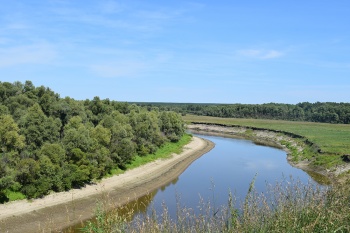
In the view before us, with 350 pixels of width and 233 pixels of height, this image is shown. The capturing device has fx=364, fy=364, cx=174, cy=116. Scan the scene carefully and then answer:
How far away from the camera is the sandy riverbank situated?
1200 inches

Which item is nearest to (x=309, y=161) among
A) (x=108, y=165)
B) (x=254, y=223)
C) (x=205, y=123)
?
(x=108, y=165)

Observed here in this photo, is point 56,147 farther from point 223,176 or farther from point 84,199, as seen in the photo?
point 223,176

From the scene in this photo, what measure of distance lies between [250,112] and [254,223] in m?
195

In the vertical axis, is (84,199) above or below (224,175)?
below

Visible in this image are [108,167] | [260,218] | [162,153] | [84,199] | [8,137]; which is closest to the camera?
[260,218]

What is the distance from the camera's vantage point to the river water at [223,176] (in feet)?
121

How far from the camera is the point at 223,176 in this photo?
52.5 metres

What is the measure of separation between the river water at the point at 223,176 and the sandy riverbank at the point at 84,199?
6.79 ft

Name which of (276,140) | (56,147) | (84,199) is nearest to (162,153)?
(84,199)

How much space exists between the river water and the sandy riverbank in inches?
81.5

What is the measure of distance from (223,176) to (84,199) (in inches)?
857

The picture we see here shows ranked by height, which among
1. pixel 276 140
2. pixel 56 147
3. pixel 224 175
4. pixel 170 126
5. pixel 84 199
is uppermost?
pixel 170 126

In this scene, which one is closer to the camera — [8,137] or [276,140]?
[8,137]

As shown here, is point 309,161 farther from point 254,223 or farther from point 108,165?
point 254,223
